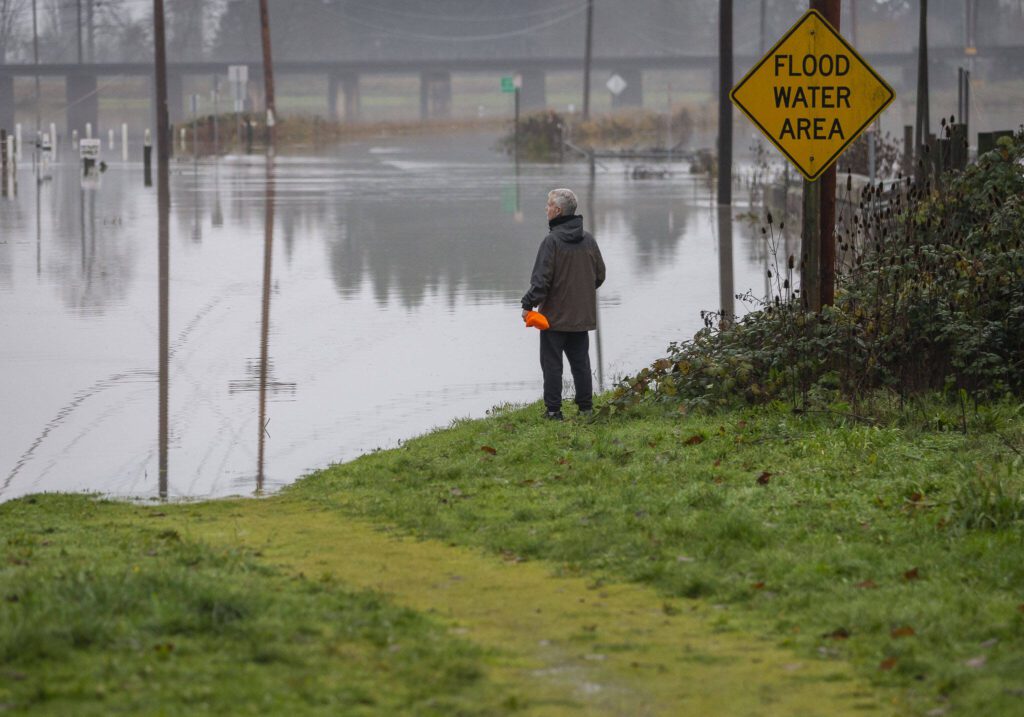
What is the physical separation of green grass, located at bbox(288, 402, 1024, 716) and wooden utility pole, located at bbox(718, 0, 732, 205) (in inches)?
881

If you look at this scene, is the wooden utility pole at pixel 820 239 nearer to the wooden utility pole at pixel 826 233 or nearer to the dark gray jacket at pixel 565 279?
the wooden utility pole at pixel 826 233

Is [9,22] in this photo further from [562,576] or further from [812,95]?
[562,576]

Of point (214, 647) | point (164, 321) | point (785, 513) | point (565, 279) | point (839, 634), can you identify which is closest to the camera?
point (214, 647)

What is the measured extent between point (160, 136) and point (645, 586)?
45.4 metres

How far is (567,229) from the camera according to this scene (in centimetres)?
1154

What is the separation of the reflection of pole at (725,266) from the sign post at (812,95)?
57.9 inches

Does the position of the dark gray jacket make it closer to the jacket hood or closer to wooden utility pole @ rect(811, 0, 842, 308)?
the jacket hood

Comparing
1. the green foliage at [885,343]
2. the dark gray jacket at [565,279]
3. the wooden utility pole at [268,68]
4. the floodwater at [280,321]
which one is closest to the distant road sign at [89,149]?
the wooden utility pole at [268,68]

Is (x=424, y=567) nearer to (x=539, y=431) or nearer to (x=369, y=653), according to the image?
(x=369, y=653)

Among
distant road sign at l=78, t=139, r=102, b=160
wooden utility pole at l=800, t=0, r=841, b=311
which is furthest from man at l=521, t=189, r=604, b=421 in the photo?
distant road sign at l=78, t=139, r=102, b=160

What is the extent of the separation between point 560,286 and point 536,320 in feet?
1.07

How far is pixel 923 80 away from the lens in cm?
2655

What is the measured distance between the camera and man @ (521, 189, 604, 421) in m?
11.4

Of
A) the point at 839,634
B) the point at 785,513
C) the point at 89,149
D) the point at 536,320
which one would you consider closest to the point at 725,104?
the point at 536,320
